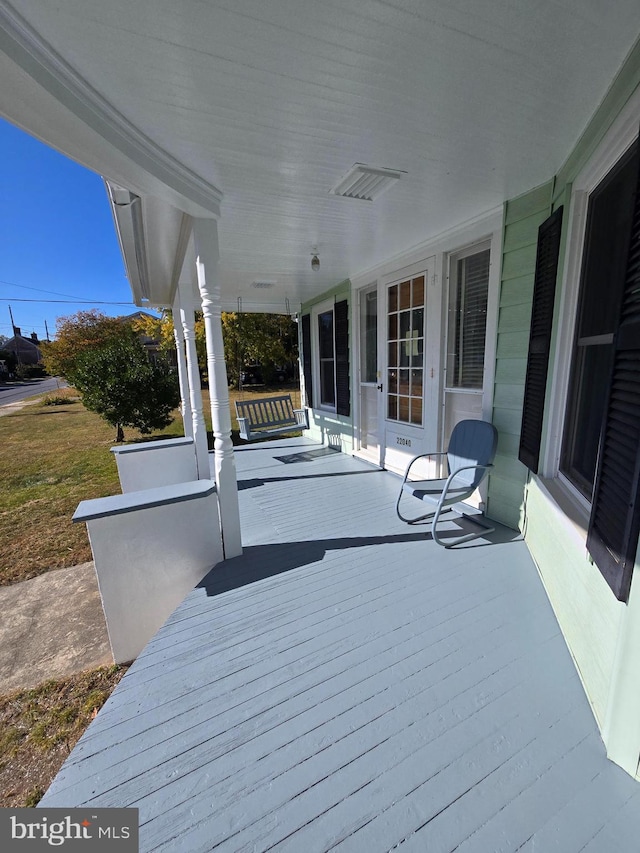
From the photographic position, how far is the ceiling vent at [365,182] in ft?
6.40

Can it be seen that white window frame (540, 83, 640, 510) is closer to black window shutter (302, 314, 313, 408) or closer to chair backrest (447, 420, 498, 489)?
chair backrest (447, 420, 498, 489)

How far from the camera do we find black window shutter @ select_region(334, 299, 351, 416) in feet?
15.2

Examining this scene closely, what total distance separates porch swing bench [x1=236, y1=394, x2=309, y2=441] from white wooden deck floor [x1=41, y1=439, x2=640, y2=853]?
300 centimetres

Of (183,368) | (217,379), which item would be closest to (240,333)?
(183,368)

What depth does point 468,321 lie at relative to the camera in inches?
115

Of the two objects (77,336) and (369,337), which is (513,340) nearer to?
(369,337)

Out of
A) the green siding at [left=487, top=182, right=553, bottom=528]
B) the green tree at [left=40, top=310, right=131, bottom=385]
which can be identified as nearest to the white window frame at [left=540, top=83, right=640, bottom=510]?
the green siding at [left=487, top=182, right=553, bottom=528]

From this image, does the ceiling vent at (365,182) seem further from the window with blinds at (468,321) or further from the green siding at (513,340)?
the window with blinds at (468,321)

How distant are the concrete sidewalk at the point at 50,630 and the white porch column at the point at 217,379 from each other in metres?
1.15

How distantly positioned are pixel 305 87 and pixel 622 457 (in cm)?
177

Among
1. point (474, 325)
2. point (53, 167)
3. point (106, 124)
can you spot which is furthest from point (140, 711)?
point (53, 167)

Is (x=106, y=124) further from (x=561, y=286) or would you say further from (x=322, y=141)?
(x=561, y=286)

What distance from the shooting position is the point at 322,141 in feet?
5.55

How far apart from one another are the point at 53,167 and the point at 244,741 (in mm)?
7245
